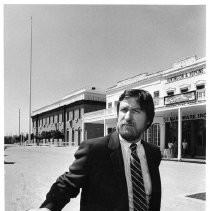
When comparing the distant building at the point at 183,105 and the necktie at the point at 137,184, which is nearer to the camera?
the necktie at the point at 137,184

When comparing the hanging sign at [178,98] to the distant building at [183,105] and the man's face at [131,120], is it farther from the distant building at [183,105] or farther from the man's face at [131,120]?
the man's face at [131,120]

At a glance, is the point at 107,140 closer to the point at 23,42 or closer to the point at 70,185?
the point at 70,185

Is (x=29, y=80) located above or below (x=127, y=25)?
below

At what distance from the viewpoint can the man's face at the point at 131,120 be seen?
84.8 inches

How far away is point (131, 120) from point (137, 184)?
42 centimetres

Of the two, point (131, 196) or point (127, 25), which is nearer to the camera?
point (131, 196)

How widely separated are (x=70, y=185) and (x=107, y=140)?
379mm

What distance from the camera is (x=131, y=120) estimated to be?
7.11ft

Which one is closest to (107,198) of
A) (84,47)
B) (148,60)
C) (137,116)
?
(137,116)

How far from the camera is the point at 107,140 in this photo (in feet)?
7.13

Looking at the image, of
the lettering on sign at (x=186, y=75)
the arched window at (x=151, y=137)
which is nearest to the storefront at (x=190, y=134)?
the lettering on sign at (x=186, y=75)

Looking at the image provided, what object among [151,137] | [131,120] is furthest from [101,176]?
[151,137]

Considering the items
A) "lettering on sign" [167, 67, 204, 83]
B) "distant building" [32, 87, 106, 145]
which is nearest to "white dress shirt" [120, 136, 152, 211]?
"distant building" [32, 87, 106, 145]

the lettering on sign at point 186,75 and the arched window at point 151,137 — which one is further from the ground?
the lettering on sign at point 186,75
